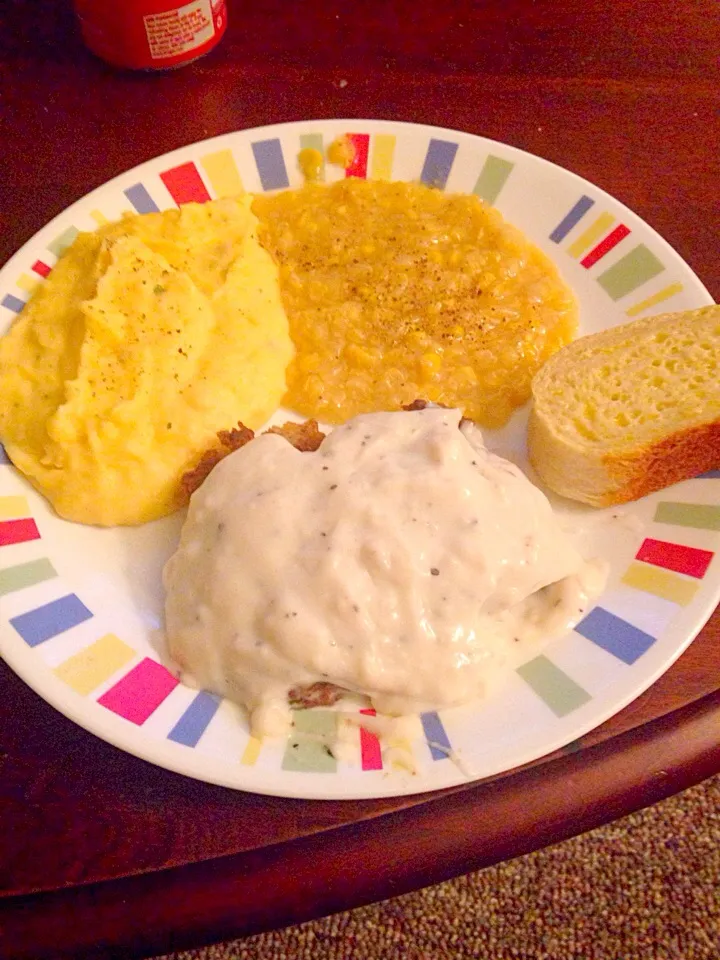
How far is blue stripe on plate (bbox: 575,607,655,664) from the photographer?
66.4 inches

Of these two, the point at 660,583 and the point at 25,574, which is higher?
the point at 660,583

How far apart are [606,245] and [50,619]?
1752 millimetres

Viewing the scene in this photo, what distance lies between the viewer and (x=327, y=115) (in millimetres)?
2713

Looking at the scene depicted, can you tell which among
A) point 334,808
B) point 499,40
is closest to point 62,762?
point 334,808

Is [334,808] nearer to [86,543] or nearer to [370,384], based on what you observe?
[86,543]

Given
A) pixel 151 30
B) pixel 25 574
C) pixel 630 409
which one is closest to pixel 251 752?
pixel 25 574

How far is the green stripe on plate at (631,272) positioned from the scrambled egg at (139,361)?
0.91 metres

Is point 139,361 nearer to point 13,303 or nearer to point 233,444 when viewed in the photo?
point 233,444

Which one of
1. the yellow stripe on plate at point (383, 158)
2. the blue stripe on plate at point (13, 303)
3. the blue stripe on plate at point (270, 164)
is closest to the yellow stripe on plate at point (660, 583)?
the yellow stripe on plate at point (383, 158)

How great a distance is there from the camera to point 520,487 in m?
1.82

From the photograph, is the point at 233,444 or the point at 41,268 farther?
the point at 41,268

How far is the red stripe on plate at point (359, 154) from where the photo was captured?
2.57m

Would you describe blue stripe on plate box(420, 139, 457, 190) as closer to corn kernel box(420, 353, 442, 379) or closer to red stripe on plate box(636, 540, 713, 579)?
corn kernel box(420, 353, 442, 379)

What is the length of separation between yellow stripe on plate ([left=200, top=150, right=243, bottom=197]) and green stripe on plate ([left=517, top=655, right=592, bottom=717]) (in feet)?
5.37
